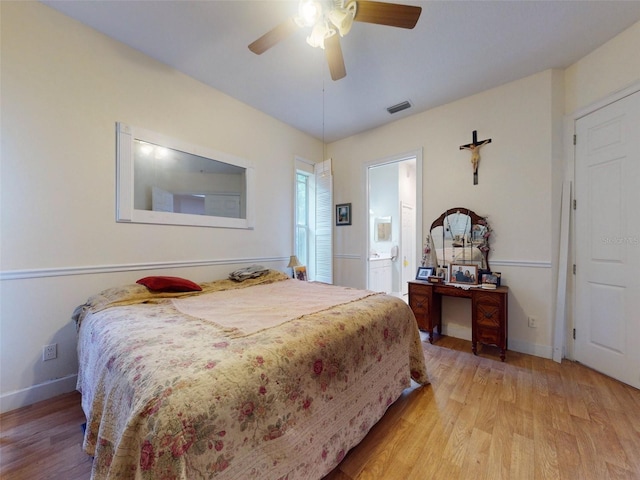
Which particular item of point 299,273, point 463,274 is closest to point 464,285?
point 463,274

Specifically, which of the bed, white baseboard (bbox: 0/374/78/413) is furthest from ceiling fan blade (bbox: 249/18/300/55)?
white baseboard (bbox: 0/374/78/413)

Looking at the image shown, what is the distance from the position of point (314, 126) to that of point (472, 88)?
2.02 meters

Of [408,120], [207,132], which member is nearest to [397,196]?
[408,120]

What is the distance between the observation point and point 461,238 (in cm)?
296

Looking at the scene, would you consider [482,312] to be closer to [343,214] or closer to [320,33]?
[343,214]

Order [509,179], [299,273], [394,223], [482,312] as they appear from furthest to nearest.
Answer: [394,223] < [299,273] < [509,179] < [482,312]

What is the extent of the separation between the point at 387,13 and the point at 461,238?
2.35 meters

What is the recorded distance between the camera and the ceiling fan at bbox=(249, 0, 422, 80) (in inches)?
56.7

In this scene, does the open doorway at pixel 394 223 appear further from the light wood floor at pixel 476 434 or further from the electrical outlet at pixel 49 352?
the electrical outlet at pixel 49 352

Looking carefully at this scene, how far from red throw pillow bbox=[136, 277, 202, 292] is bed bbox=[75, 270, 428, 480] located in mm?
107

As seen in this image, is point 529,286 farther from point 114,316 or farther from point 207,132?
point 207,132

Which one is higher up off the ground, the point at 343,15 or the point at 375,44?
the point at 375,44

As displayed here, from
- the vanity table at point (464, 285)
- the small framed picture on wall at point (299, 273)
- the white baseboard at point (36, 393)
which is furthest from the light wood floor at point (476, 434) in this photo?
the small framed picture on wall at point (299, 273)

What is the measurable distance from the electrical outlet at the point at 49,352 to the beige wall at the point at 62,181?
0.03 meters
